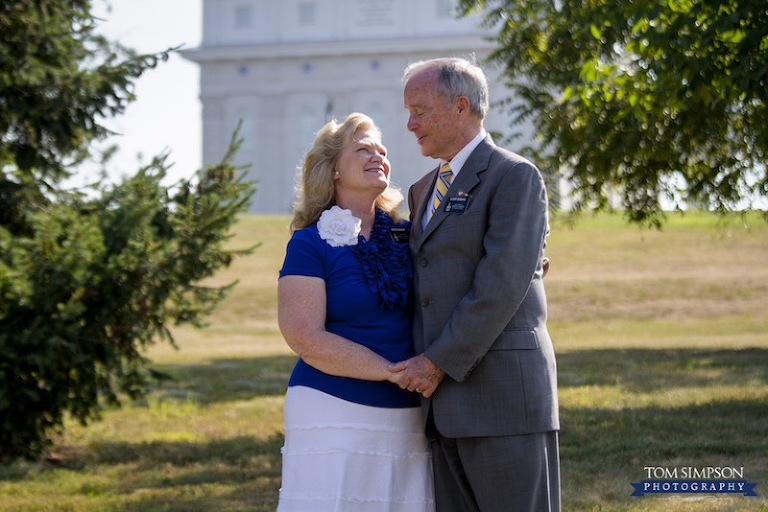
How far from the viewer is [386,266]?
4.54 meters

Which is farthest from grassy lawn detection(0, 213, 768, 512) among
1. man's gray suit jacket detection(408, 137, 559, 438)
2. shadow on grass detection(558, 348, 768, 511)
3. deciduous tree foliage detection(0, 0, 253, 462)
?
man's gray suit jacket detection(408, 137, 559, 438)

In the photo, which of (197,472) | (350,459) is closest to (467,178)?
(350,459)

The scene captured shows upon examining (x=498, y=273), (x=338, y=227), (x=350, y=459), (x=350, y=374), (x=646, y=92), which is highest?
(x=646, y=92)

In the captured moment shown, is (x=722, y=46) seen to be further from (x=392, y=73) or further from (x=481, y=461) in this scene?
(x=392, y=73)

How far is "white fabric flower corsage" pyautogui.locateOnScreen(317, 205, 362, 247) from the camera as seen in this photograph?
455 centimetres

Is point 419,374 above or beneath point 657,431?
above

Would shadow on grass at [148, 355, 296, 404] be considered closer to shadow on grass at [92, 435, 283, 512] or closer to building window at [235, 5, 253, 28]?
shadow on grass at [92, 435, 283, 512]

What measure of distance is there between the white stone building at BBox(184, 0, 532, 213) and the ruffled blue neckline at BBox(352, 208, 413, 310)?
191 ft

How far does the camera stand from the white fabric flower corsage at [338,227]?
455 centimetres

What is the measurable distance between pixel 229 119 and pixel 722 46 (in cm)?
6045

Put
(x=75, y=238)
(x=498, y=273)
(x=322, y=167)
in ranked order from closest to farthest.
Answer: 1. (x=498, y=273)
2. (x=322, y=167)
3. (x=75, y=238)

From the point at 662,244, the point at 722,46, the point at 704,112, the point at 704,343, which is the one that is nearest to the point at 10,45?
the point at 722,46

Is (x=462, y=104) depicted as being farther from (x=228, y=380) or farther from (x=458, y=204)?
(x=228, y=380)

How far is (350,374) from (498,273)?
28.5 inches
